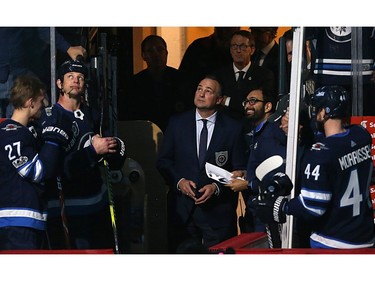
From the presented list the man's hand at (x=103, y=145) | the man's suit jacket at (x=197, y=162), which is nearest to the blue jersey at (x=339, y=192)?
the man's suit jacket at (x=197, y=162)

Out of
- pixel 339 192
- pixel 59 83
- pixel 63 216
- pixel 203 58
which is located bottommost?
pixel 63 216

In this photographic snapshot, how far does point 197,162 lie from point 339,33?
45.3 inches

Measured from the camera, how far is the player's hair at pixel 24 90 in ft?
22.7

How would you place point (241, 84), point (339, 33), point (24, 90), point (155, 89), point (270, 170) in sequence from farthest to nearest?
1. point (155, 89)
2. point (241, 84)
3. point (339, 33)
4. point (270, 170)
5. point (24, 90)

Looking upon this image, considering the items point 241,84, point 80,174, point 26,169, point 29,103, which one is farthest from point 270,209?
point 29,103

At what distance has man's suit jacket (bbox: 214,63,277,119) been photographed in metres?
7.46

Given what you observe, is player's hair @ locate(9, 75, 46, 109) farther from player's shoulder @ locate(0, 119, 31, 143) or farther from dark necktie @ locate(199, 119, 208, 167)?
dark necktie @ locate(199, 119, 208, 167)

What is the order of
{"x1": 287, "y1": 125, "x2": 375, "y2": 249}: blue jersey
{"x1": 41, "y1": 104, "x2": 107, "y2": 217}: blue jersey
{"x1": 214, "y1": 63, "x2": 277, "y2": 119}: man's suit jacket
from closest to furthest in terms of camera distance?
{"x1": 287, "y1": 125, "x2": 375, "y2": 249}: blue jersey
{"x1": 41, "y1": 104, "x2": 107, "y2": 217}: blue jersey
{"x1": 214, "y1": 63, "x2": 277, "y2": 119}: man's suit jacket

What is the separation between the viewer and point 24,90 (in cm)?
697

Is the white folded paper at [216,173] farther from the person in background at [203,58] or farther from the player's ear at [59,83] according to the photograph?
the player's ear at [59,83]

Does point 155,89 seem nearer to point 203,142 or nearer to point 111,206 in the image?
point 203,142

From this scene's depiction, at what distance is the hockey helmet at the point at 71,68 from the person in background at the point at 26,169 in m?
0.23

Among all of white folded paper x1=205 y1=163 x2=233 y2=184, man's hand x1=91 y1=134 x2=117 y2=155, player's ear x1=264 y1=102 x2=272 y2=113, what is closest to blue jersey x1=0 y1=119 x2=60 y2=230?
man's hand x1=91 y1=134 x2=117 y2=155

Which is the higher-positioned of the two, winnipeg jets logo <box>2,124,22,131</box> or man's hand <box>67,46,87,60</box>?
man's hand <box>67,46,87,60</box>
